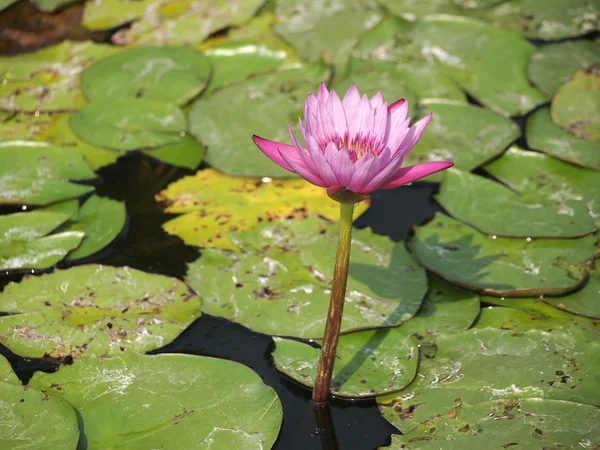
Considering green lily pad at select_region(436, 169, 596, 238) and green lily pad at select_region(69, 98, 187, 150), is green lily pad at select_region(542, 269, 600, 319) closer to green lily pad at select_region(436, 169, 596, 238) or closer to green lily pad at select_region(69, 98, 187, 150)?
green lily pad at select_region(436, 169, 596, 238)

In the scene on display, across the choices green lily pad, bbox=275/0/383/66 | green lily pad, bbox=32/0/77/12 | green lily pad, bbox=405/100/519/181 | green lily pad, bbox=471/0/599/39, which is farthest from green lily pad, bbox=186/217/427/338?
green lily pad, bbox=32/0/77/12

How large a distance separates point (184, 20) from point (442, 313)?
2.66 metres

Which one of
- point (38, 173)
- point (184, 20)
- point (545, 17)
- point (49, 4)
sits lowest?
point (38, 173)

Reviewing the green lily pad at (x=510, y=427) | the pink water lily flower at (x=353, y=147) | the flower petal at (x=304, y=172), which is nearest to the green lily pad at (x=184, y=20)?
the pink water lily flower at (x=353, y=147)

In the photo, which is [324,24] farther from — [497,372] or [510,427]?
[510,427]

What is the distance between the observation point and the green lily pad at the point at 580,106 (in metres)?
3.16

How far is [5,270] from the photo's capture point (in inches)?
101

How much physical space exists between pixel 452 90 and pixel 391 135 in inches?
73.3

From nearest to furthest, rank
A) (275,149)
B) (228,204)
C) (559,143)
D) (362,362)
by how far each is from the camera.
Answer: (275,149), (362,362), (228,204), (559,143)

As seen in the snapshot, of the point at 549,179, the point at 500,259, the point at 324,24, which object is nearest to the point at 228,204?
the point at 500,259

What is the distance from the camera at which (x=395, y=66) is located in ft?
11.8

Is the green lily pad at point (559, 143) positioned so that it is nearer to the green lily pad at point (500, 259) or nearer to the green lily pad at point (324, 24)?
the green lily pad at point (500, 259)

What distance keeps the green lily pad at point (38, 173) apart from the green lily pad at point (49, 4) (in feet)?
5.05

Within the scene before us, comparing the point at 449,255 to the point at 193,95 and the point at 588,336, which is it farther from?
the point at 193,95
